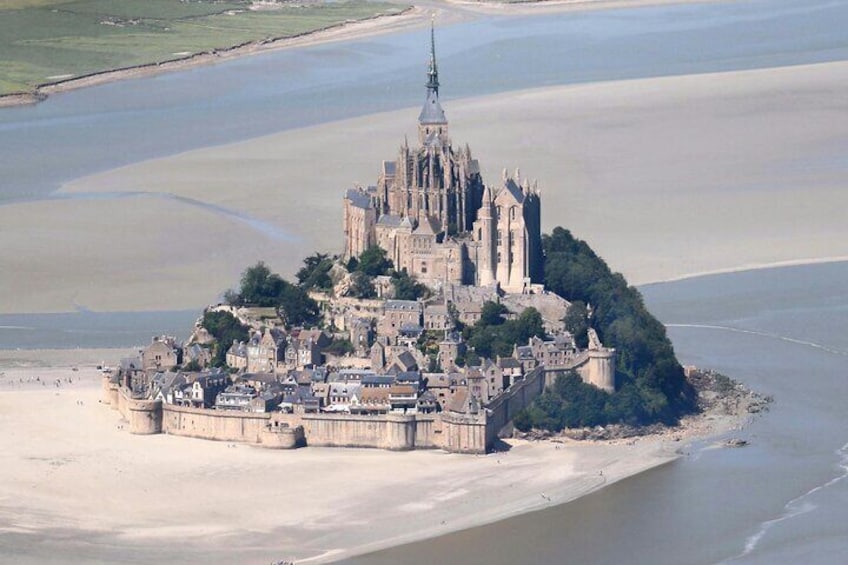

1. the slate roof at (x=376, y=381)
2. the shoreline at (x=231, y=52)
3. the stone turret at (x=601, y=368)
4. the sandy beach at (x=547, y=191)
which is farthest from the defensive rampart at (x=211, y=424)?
the shoreline at (x=231, y=52)

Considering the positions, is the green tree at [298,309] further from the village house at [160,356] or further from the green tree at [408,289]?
the village house at [160,356]

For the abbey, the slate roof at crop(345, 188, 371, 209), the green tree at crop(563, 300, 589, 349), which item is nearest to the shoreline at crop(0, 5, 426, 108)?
the slate roof at crop(345, 188, 371, 209)

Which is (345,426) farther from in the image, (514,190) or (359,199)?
(359,199)

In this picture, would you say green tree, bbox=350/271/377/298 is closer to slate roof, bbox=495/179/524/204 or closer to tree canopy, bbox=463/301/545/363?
tree canopy, bbox=463/301/545/363

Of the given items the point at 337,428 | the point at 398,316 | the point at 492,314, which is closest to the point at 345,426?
the point at 337,428

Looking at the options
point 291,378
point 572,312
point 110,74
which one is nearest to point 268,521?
point 291,378
